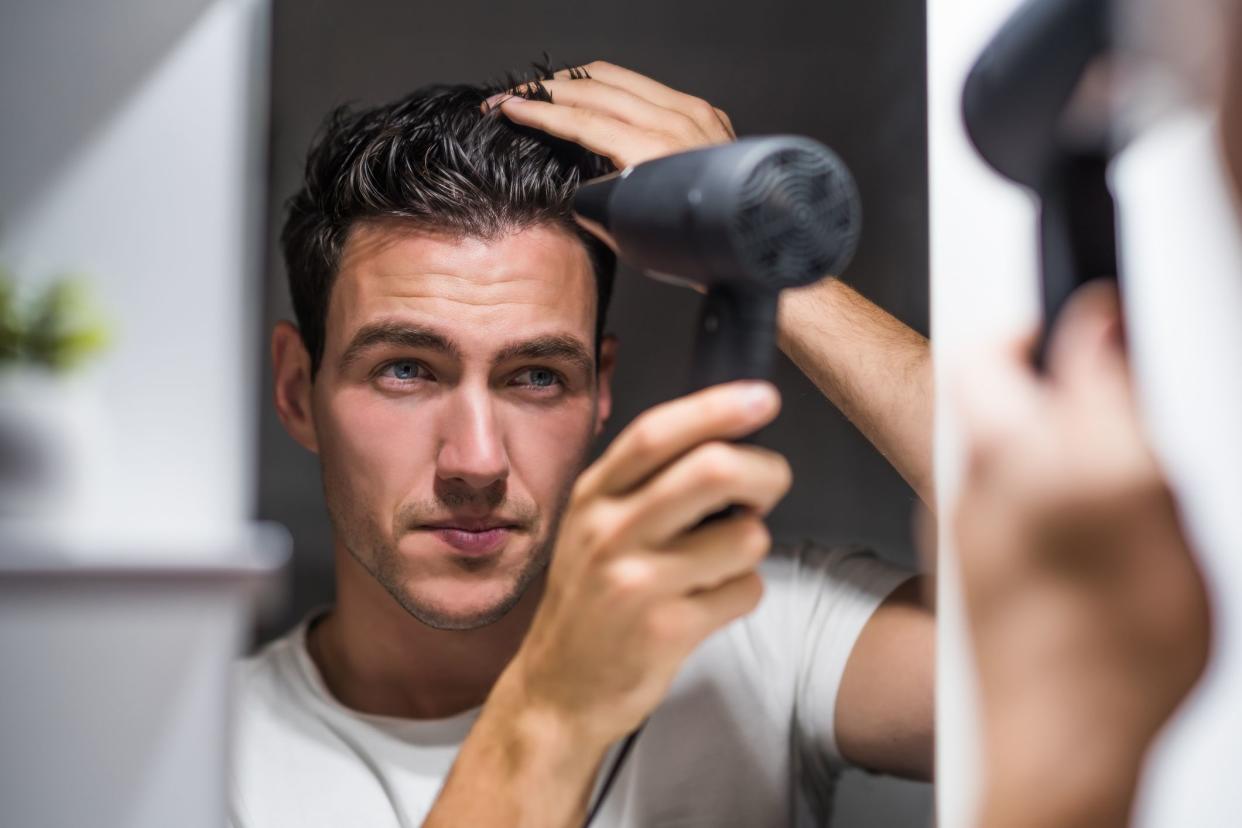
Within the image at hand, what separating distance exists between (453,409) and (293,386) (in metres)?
0.12

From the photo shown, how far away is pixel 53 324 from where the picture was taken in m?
0.67

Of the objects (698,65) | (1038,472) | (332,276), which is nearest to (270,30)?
(332,276)

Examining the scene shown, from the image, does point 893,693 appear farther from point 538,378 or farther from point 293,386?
point 293,386

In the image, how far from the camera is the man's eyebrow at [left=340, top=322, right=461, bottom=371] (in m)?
0.66

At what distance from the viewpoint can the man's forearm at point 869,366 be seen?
0.71 meters

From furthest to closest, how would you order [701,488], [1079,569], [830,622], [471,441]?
1. [830,622]
2. [471,441]
3. [701,488]
4. [1079,569]

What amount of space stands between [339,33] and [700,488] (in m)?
0.42

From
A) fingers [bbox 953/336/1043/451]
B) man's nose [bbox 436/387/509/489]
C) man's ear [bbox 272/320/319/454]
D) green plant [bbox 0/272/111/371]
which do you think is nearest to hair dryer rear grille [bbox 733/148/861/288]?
fingers [bbox 953/336/1043/451]

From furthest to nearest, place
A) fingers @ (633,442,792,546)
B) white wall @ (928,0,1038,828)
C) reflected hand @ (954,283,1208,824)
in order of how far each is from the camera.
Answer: white wall @ (928,0,1038,828)
fingers @ (633,442,792,546)
reflected hand @ (954,283,1208,824)

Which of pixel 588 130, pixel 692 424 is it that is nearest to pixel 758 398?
pixel 692 424

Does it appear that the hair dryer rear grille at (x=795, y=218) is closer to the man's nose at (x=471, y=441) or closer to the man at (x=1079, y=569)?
the man at (x=1079, y=569)

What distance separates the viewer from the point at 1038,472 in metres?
0.43

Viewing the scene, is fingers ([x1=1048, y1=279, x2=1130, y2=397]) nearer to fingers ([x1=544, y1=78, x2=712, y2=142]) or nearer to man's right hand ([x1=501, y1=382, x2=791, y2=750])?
man's right hand ([x1=501, y1=382, x2=791, y2=750])

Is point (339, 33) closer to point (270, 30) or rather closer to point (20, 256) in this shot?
point (270, 30)
